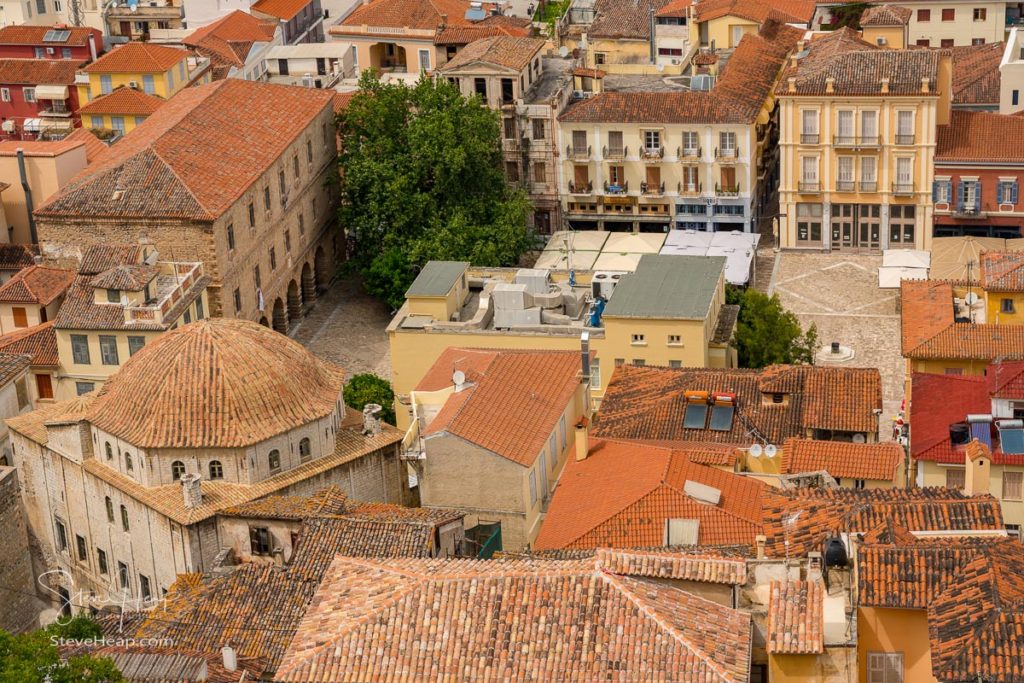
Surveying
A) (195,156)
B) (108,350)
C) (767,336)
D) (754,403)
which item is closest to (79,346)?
(108,350)

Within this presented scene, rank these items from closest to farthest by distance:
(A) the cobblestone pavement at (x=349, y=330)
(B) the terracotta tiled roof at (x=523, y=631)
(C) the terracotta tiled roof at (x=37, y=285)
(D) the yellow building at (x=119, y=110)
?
1. (B) the terracotta tiled roof at (x=523, y=631)
2. (C) the terracotta tiled roof at (x=37, y=285)
3. (A) the cobblestone pavement at (x=349, y=330)
4. (D) the yellow building at (x=119, y=110)

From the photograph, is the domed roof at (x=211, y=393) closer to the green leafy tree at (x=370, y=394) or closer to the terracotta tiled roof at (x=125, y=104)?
the green leafy tree at (x=370, y=394)

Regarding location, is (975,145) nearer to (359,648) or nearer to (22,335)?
(22,335)

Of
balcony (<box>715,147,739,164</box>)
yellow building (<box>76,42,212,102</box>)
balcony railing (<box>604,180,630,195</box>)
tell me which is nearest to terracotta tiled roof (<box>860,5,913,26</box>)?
balcony (<box>715,147,739,164</box>)

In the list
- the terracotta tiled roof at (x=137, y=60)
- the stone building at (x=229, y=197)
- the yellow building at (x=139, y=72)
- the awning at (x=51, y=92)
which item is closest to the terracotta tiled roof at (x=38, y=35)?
the yellow building at (x=139, y=72)

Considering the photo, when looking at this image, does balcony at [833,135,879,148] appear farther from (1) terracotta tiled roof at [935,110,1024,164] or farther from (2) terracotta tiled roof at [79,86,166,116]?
(2) terracotta tiled roof at [79,86,166,116]
